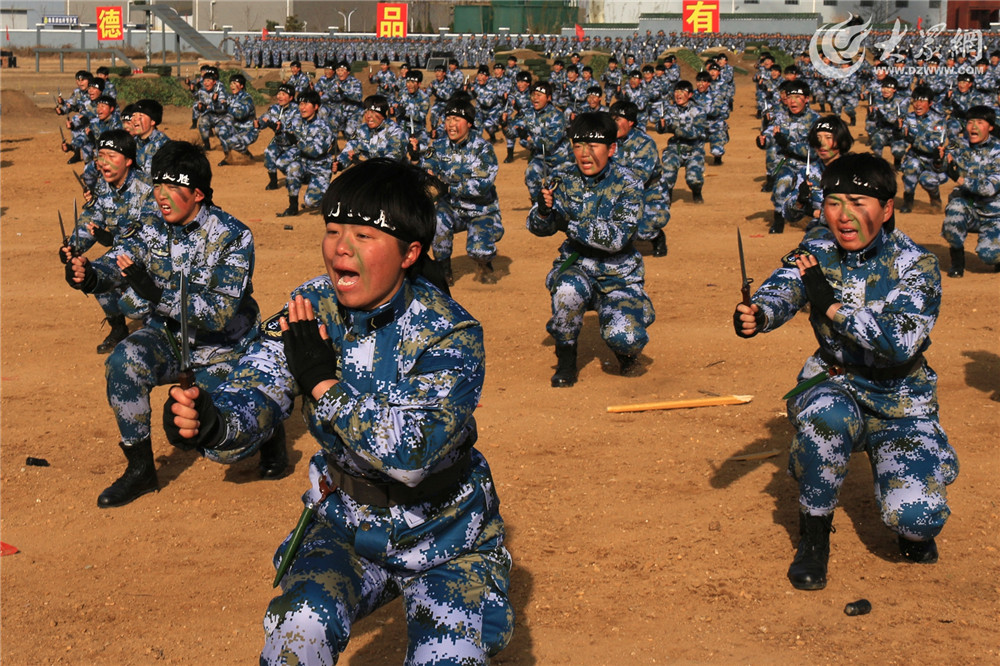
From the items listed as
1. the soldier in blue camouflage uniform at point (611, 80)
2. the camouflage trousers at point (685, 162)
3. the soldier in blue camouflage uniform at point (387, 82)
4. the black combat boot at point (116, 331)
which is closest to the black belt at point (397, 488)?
the black combat boot at point (116, 331)

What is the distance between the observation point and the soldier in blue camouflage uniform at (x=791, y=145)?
1477 centimetres

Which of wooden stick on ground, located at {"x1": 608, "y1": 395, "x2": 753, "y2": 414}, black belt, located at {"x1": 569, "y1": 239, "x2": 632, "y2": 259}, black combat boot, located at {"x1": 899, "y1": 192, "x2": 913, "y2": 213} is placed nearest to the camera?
wooden stick on ground, located at {"x1": 608, "y1": 395, "x2": 753, "y2": 414}

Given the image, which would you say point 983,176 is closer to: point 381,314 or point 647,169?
point 647,169

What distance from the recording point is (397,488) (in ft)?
11.5

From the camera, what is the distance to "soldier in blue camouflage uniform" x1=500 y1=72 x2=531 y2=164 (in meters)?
24.0

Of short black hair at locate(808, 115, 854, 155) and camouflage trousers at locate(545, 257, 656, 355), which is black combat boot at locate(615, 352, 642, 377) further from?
short black hair at locate(808, 115, 854, 155)

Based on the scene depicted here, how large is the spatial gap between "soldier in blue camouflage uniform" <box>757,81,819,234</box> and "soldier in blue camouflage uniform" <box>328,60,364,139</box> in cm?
1246

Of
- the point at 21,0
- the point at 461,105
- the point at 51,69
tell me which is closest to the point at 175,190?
the point at 461,105

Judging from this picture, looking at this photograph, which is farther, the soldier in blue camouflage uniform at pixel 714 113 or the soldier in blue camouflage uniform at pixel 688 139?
the soldier in blue camouflage uniform at pixel 714 113

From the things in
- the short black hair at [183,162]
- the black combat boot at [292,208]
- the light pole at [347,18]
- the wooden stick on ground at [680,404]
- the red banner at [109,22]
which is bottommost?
the wooden stick on ground at [680,404]

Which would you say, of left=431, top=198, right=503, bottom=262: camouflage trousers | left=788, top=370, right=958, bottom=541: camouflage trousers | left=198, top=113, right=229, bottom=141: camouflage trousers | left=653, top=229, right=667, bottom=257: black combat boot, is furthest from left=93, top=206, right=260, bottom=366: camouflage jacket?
left=198, top=113, right=229, bottom=141: camouflage trousers

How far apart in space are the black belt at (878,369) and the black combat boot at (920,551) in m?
0.85

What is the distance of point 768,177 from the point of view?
1878 centimetres

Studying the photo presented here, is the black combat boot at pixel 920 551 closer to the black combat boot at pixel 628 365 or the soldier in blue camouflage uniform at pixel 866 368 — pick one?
the soldier in blue camouflage uniform at pixel 866 368
